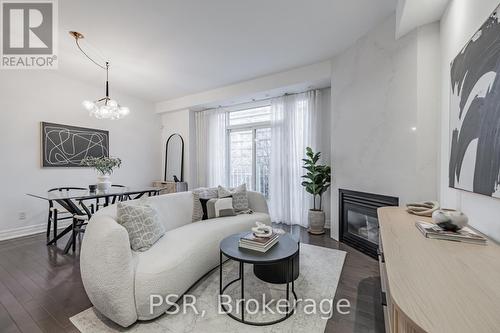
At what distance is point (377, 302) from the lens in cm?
190

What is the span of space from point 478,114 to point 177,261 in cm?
235

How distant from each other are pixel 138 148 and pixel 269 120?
328 cm

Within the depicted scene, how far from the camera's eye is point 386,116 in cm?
265

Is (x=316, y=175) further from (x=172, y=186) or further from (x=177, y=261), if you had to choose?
(x=172, y=186)

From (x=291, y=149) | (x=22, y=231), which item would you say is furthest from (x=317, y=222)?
(x=22, y=231)

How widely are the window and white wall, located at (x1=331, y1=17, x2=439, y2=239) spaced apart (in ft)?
5.35

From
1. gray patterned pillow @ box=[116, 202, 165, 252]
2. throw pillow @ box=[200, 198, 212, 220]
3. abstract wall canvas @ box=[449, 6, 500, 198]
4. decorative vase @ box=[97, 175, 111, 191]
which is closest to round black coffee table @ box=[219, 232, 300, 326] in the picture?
gray patterned pillow @ box=[116, 202, 165, 252]

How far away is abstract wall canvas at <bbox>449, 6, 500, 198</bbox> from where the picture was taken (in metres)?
1.14

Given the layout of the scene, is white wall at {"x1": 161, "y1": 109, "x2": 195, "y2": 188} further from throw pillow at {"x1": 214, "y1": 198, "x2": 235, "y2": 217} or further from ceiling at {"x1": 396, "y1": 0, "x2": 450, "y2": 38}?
ceiling at {"x1": 396, "y1": 0, "x2": 450, "y2": 38}

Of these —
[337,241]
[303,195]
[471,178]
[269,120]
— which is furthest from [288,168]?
[471,178]

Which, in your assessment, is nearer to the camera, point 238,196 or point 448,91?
point 448,91

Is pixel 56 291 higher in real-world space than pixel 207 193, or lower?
lower

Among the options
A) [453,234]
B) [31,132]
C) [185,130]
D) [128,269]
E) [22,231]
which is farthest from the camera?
[185,130]

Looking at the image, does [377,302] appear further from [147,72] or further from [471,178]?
[147,72]
